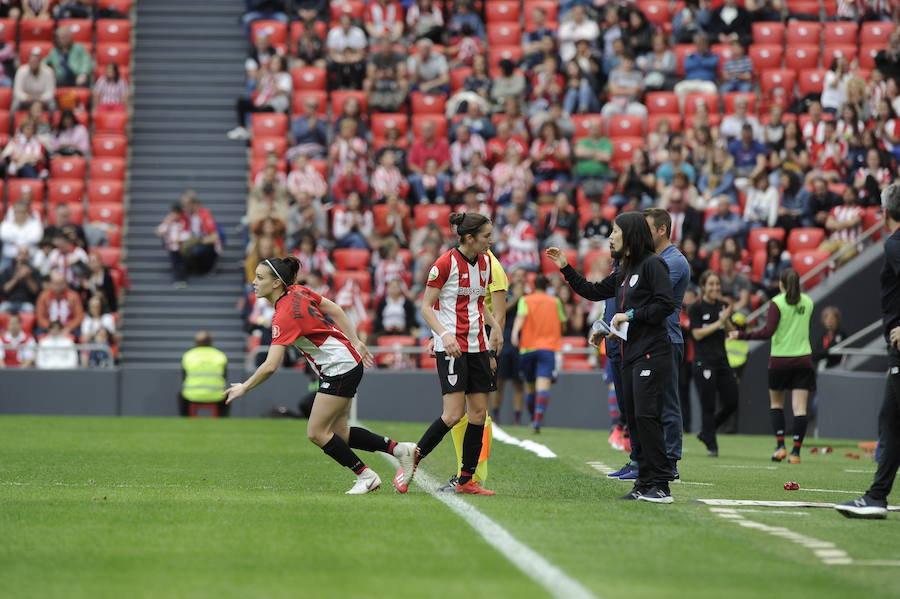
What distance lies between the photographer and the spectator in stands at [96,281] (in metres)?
23.2

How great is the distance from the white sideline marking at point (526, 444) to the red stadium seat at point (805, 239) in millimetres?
6516

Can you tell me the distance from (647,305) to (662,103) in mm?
16954

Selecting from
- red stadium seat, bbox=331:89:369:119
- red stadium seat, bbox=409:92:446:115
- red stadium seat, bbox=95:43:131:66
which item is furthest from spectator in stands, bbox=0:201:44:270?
red stadium seat, bbox=409:92:446:115

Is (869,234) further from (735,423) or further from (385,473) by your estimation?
(385,473)

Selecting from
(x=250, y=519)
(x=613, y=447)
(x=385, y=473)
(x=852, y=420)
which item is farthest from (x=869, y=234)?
(x=250, y=519)

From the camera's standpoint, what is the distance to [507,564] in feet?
22.6

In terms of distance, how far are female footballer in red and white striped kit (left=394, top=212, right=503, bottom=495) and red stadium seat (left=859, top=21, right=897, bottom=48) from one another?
61.8 ft

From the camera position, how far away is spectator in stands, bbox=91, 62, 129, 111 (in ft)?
86.1

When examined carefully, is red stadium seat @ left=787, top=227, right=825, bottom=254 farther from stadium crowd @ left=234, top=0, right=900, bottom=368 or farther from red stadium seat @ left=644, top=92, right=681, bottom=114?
red stadium seat @ left=644, top=92, right=681, bottom=114

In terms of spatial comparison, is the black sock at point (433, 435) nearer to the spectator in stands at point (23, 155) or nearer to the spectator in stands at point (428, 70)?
the spectator in stands at point (23, 155)

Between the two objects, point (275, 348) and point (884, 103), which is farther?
point (884, 103)

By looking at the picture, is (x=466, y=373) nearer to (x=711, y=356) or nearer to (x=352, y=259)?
(x=711, y=356)

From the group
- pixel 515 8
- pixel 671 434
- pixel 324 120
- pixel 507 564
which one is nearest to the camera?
pixel 507 564

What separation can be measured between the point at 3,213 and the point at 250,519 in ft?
58.0
